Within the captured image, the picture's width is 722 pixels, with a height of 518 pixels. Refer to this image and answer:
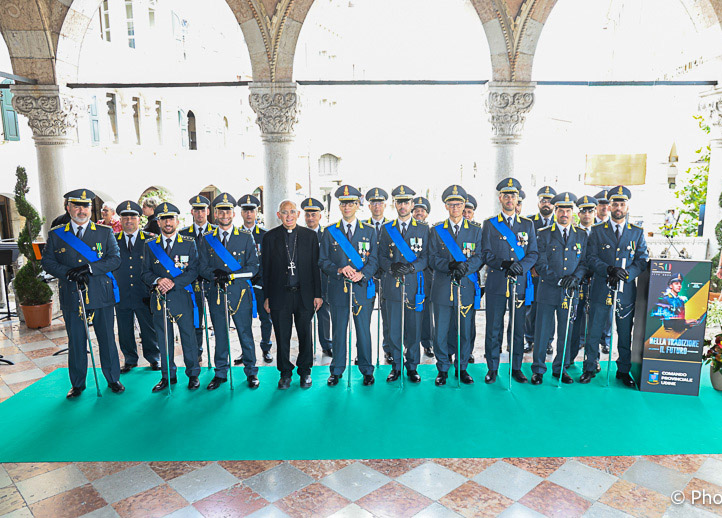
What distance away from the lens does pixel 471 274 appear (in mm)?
5562

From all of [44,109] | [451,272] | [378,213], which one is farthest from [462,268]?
[44,109]

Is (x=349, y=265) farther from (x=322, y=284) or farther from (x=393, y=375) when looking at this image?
(x=393, y=375)

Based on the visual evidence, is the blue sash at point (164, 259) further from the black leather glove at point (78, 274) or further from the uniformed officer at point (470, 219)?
the uniformed officer at point (470, 219)

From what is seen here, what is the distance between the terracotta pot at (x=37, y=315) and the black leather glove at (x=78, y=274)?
11.4 ft

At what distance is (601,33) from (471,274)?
1846 cm

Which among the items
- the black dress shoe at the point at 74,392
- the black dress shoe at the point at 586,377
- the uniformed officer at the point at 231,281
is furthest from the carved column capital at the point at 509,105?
the black dress shoe at the point at 74,392

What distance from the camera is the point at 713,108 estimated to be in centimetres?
828

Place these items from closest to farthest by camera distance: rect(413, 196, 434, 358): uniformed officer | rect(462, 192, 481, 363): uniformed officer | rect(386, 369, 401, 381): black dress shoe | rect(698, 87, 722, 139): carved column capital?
rect(386, 369, 401, 381): black dress shoe
rect(462, 192, 481, 363): uniformed officer
rect(413, 196, 434, 358): uniformed officer
rect(698, 87, 722, 139): carved column capital

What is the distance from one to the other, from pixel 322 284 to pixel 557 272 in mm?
2550

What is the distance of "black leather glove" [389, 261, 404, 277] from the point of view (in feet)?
17.5

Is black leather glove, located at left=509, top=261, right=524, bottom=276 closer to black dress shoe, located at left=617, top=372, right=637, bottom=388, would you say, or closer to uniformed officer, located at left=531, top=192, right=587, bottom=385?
uniformed officer, located at left=531, top=192, right=587, bottom=385

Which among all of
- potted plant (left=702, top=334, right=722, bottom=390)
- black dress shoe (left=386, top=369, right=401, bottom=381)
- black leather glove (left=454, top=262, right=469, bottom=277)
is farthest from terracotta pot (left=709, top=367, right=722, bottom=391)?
black dress shoe (left=386, top=369, right=401, bottom=381)

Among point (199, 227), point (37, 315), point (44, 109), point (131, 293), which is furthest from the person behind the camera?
point (44, 109)

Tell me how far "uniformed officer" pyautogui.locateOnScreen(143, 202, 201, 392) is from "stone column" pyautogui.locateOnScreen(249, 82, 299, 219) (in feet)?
10.1
